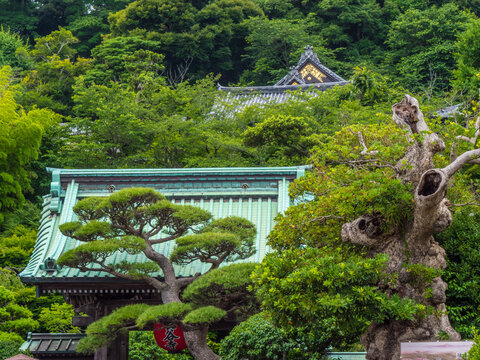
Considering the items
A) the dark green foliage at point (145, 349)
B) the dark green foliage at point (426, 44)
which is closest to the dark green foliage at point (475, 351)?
the dark green foliage at point (145, 349)

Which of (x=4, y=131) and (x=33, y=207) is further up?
(x=4, y=131)

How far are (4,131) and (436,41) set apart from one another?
2358cm

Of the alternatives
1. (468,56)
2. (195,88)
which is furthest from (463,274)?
(468,56)

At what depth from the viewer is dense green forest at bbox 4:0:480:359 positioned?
18500mm

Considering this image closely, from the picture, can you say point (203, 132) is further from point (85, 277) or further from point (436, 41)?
point (436, 41)

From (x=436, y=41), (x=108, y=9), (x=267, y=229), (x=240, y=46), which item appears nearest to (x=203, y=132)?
(x=267, y=229)

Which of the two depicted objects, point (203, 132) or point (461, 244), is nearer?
point (461, 244)

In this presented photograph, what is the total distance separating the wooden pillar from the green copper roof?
1.73 metres

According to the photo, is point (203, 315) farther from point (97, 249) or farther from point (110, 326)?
point (97, 249)

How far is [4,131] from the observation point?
853 inches

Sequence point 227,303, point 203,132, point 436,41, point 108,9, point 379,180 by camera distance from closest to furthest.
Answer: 1. point 379,180
2. point 227,303
3. point 203,132
4. point 436,41
5. point 108,9

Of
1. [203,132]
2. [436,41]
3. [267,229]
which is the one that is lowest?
[267,229]

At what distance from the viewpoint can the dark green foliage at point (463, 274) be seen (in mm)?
9023

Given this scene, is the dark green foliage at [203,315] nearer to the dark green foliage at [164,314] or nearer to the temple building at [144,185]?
the dark green foliage at [164,314]
